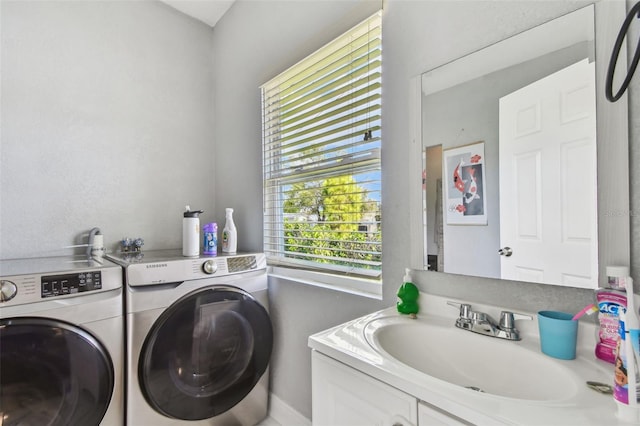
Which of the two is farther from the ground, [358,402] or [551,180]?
[551,180]

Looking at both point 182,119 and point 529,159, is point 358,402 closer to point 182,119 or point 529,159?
point 529,159

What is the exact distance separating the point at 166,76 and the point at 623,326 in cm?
270

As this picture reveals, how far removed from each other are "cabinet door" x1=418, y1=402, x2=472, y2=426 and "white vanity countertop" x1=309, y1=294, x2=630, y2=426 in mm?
19

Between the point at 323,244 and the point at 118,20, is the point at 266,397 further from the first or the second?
the point at 118,20

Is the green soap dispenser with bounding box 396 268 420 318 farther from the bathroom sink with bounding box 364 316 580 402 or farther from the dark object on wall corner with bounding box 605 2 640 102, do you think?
the dark object on wall corner with bounding box 605 2 640 102

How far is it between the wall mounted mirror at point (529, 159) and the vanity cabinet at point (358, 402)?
0.52 m

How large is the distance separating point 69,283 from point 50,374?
33cm

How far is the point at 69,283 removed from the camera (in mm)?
1181

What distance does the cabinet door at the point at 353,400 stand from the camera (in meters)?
0.69

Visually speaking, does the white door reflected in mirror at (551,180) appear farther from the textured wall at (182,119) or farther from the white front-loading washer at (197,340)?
the white front-loading washer at (197,340)

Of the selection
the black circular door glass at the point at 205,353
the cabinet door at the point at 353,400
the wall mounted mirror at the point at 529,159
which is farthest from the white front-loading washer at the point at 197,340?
the wall mounted mirror at the point at 529,159

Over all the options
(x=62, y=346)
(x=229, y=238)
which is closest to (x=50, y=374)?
(x=62, y=346)

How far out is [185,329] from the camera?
1434 mm

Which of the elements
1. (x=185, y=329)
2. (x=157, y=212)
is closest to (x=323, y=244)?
(x=185, y=329)
